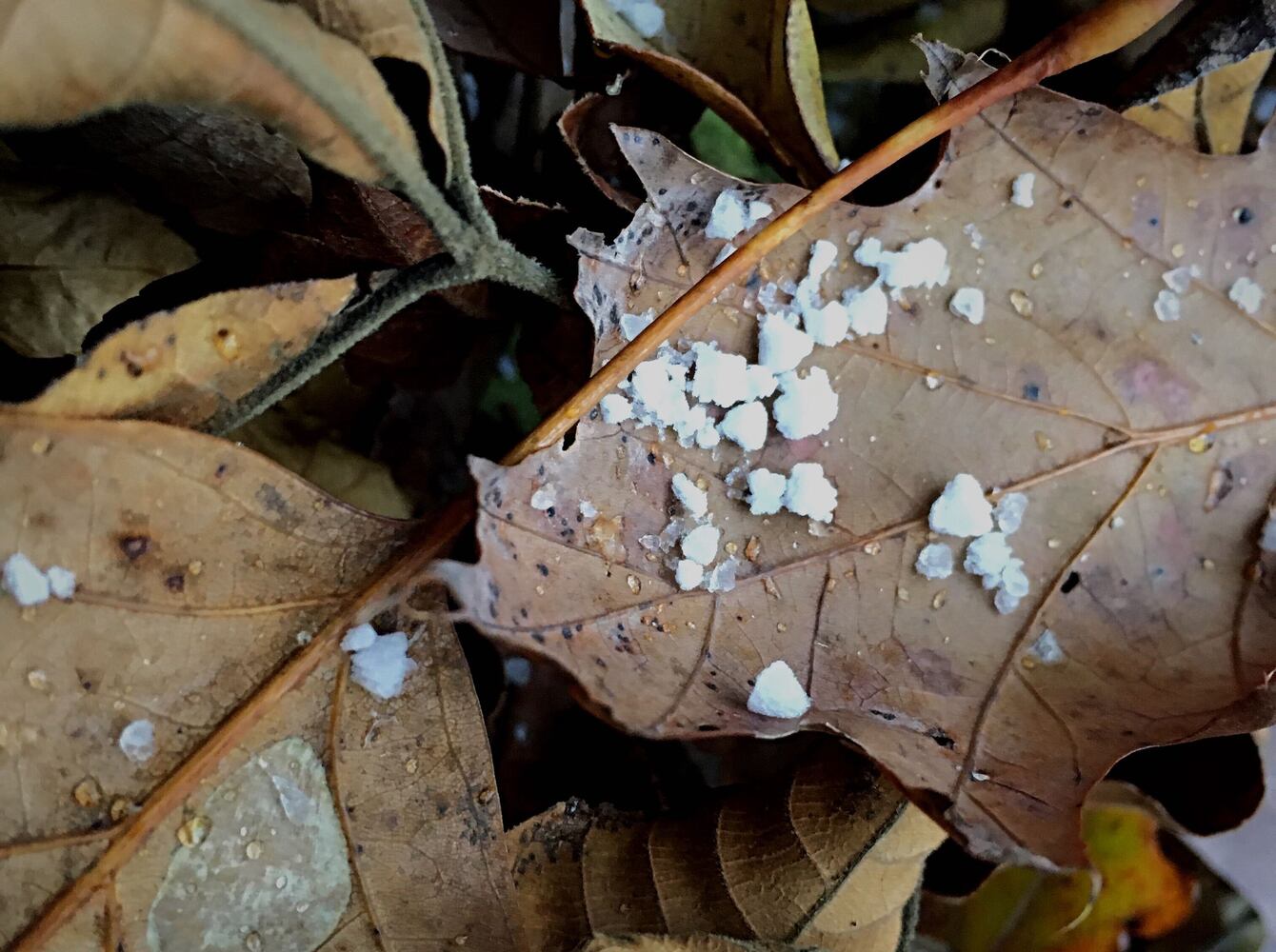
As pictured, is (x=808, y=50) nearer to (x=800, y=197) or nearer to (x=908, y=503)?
(x=800, y=197)

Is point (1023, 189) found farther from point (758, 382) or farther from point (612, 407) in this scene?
point (612, 407)

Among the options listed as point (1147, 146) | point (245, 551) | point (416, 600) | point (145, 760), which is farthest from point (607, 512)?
point (1147, 146)

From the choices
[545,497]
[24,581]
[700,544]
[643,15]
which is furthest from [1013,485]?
[24,581]

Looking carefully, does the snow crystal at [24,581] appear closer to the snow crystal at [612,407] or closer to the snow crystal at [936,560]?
the snow crystal at [612,407]

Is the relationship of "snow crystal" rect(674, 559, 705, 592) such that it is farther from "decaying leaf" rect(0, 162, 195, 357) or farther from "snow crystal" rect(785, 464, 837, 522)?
"decaying leaf" rect(0, 162, 195, 357)

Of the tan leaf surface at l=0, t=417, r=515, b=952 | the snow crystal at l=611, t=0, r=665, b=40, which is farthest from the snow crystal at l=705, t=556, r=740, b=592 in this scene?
the snow crystal at l=611, t=0, r=665, b=40

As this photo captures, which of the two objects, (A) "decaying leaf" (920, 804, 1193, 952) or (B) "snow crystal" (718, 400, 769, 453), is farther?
(A) "decaying leaf" (920, 804, 1193, 952)
